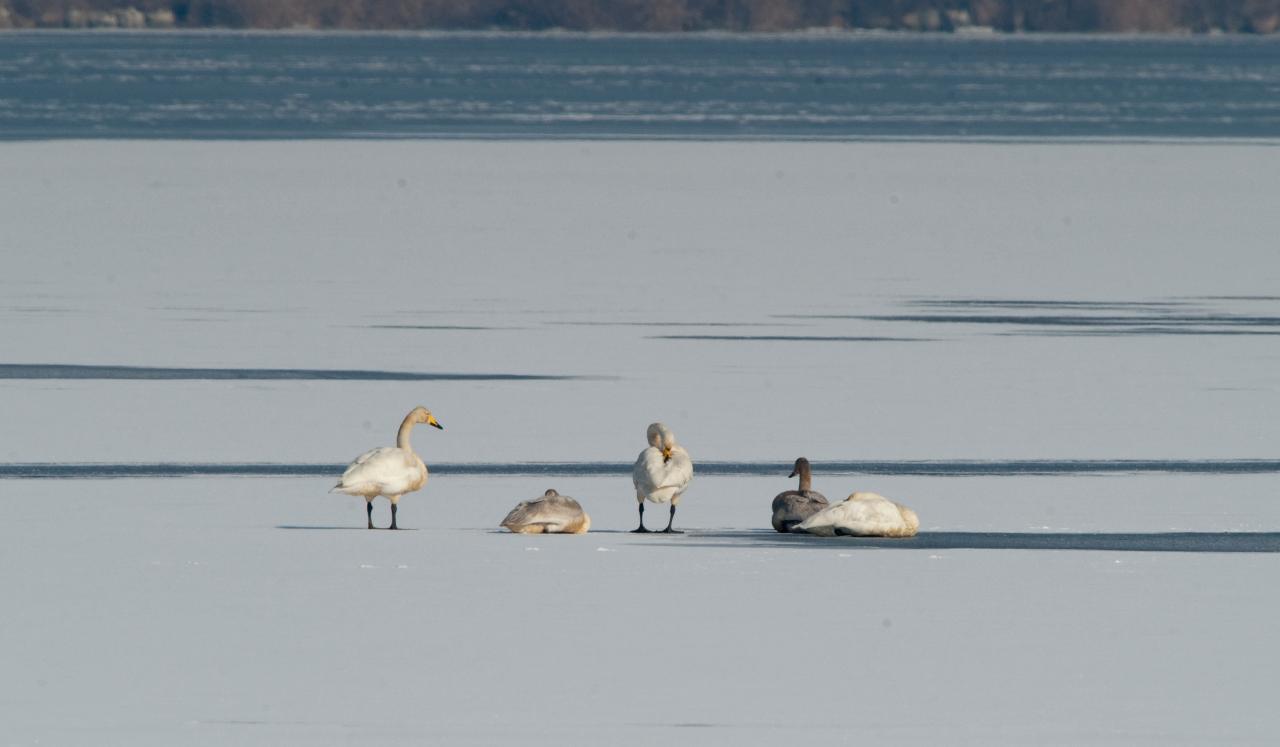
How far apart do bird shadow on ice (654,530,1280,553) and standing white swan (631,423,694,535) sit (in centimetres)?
16

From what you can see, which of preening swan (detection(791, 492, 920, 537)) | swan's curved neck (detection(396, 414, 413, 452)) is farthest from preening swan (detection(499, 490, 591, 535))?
preening swan (detection(791, 492, 920, 537))

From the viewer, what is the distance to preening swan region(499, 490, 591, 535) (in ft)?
29.3

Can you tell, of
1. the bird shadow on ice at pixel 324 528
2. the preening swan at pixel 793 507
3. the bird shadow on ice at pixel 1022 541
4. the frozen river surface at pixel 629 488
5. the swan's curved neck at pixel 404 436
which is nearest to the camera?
the frozen river surface at pixel 629 488

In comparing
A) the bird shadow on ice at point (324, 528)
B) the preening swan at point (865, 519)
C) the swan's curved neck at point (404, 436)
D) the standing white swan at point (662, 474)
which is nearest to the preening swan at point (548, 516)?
the standing white swan at point (662, 474)

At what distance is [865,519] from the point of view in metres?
9.01

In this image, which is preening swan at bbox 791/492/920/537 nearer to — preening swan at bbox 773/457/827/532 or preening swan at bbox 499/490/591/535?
preening swan at bbox 773/457/827/532

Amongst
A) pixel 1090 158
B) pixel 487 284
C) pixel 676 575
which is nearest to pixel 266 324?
pixel 487 284

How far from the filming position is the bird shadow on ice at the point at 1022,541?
891 cm

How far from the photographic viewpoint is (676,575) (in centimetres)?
840

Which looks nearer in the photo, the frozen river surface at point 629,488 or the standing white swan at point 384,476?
the frozen river surface at point 629,488

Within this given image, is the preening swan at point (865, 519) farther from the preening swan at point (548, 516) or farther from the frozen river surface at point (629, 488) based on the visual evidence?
the preening swan at point (548, 516)

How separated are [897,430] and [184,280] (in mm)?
8944

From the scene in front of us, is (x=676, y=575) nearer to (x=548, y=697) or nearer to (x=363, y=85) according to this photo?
(x=548, y=697)

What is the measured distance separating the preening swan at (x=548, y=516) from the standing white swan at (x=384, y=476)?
43cm
